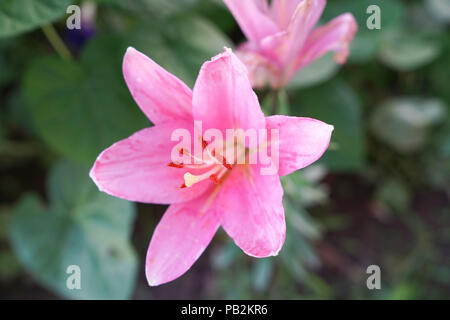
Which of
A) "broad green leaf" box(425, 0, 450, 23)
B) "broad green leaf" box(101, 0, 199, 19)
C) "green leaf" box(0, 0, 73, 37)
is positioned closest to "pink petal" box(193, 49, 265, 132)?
"green leaf" box(0, 0, 73, 37)

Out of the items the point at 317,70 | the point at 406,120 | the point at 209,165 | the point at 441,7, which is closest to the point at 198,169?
the point at 209,165

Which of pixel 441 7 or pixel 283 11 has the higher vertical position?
pixel 441 7

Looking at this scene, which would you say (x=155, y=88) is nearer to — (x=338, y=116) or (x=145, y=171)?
(x=145, y=171)

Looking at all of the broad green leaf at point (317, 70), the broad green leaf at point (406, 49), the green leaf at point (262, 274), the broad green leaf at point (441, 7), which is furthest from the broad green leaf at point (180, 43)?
the broad green leaf at point (441, 7)

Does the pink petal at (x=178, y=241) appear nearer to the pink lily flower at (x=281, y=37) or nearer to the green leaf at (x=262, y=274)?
the pink lily flower at (x=281, y=37)
